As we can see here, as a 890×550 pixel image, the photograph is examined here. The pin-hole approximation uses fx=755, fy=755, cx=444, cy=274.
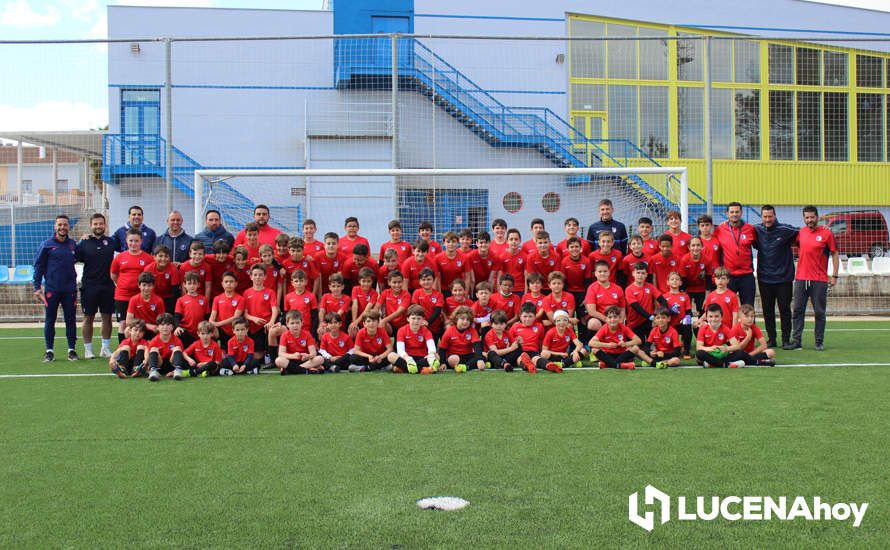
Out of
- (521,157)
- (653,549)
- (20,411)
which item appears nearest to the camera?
(653,549)

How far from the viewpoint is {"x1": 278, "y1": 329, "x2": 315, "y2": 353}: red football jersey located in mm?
7980

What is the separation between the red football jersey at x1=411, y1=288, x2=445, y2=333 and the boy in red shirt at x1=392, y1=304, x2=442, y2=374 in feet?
1.51

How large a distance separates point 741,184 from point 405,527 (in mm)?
19689

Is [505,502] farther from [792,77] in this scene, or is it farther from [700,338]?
[792,77]

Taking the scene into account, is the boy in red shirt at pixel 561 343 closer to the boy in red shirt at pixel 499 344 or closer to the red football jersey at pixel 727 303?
the boy in red shirt at pixel 499 344

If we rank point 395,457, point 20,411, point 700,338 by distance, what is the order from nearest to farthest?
point 395,457, point 20,411, point 700,338

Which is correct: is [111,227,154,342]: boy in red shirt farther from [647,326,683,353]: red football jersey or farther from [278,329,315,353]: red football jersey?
[647,326,683,353]: red football jersey

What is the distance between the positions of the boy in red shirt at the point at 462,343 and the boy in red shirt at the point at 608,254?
1958 mm

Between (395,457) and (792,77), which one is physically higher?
(792,77)

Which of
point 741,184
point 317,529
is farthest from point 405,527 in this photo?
point 741,184

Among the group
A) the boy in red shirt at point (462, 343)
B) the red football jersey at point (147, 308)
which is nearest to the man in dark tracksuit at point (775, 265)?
the boy in red shirt at point (462, 343)

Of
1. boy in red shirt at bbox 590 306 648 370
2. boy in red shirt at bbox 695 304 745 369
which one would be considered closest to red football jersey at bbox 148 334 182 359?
boy in red shirt at bbox 590 306 648 370

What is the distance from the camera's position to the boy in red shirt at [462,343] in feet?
26.1

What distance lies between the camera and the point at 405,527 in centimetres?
308
